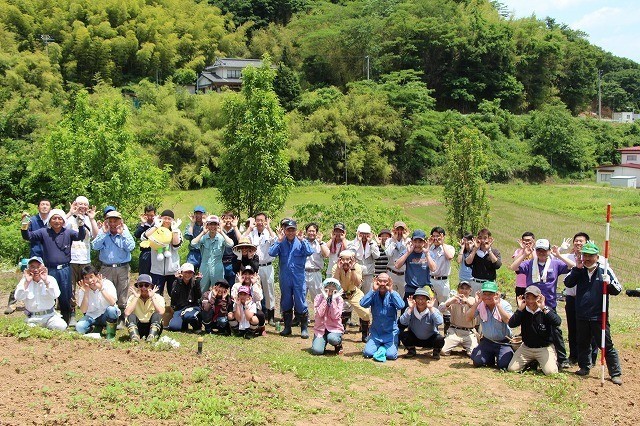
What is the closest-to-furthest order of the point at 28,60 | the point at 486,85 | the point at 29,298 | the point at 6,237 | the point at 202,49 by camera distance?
1. the point at 29,298
2. the point at 6,237
3. the point at 28,60
4. the point at 486,85
5. the point at 202,49

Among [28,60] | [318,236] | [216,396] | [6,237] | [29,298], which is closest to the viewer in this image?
[216,396]

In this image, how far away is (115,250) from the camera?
9227 mm

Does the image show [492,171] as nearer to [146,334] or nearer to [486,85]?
[486,85]

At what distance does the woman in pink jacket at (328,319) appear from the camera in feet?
28.4

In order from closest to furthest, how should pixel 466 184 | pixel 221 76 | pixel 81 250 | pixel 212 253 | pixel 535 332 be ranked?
pixel 535 332 < pixel 212 253 < pixel 81 250 < pixel 466 184 < pixel 221 76

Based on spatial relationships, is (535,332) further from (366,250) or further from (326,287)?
(366,250)

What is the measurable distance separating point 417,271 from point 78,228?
506 centimetres

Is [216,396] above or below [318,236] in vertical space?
below

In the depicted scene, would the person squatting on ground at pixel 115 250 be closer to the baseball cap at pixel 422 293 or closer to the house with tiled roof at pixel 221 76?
the baseball cap at pixel 422 293

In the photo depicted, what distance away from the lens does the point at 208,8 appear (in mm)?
58062

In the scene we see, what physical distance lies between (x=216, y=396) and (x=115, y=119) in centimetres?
1046

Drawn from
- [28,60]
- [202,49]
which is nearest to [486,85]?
[202,49]

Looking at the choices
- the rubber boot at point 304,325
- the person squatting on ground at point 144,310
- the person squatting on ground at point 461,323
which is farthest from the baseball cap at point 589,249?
the person squatting on ground at point 144,310

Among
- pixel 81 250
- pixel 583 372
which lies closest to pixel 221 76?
pixel 81 250
